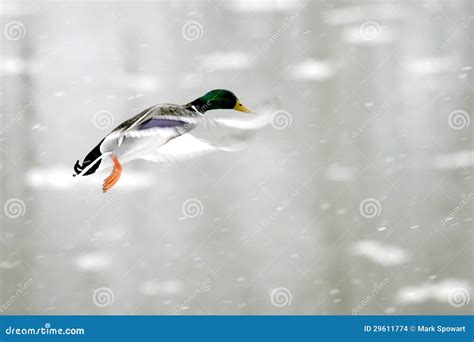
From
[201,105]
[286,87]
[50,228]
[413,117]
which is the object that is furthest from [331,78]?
[50,228]

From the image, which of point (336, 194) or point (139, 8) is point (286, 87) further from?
point (139, 8)

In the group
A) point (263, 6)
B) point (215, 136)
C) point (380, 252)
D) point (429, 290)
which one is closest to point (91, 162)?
point (215, 136)

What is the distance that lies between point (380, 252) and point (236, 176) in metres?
0.65

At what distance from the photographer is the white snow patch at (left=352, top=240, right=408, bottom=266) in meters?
2.21

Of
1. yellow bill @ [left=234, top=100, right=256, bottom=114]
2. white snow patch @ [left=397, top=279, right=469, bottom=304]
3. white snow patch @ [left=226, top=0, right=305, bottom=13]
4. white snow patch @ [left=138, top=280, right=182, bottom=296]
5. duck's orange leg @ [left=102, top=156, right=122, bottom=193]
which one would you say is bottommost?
white snow patch @ [left=138, top=280, right=182, bottom=296]

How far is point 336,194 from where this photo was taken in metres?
2.22

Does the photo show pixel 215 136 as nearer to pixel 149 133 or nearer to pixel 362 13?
pixel 149 133

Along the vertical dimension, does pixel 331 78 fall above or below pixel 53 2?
below

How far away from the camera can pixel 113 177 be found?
2209 millimetres

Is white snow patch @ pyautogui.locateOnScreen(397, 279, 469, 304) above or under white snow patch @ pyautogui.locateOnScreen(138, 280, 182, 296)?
above

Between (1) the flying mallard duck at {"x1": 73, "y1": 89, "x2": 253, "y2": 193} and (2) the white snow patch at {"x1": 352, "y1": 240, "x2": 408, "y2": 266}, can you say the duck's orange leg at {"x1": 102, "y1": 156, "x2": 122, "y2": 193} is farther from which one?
(2) the white snow patch at {"x1": 352, "y1": 240, "x2": 408, "y2": 266}

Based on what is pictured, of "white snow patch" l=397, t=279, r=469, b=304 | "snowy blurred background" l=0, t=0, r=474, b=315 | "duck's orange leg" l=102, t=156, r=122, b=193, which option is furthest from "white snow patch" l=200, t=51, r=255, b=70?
"white snow patch" l=397, t=279, r=469, b=304

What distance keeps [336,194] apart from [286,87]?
47 centimetres

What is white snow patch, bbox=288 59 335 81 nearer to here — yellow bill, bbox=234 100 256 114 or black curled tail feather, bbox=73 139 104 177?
yellow bill, bbox=234 100 256 114
